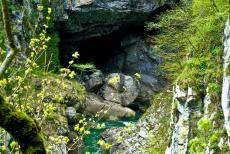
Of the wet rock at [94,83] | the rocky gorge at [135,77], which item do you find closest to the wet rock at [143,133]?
the rocky gorge at [135,77]

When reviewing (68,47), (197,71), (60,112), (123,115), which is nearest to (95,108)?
(123,115)

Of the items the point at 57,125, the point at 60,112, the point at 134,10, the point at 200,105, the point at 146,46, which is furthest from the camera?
the point at 146,46

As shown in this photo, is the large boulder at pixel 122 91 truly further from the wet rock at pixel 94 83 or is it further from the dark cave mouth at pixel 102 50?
the dark cave mouth at pixel 102 50

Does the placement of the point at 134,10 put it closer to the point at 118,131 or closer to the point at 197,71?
the point at 118,131

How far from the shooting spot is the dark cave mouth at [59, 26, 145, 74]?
103 ft

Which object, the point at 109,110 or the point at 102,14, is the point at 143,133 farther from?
the point at 102,14

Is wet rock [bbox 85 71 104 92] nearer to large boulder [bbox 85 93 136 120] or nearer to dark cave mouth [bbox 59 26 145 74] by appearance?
large boulder [bbox 85 93 136 120]

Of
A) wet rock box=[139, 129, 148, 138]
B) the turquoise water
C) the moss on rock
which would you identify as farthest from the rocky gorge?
the moss on rock

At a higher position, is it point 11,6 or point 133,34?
point 11,6

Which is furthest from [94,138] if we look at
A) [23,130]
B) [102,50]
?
[23,130]

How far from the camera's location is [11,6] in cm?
2173

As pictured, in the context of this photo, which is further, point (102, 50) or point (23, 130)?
point (102, 50)

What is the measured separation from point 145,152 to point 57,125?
3.52 metres

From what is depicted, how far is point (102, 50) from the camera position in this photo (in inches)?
1404
